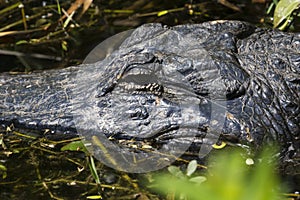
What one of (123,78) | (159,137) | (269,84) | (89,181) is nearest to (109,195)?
(89,181)

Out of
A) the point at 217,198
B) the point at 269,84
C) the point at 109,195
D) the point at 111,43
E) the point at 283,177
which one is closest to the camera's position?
the point at 217,198

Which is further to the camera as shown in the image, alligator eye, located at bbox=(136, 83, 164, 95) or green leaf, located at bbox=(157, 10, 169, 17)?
green leaf, located at bbox=(157, 10, 169, 17)

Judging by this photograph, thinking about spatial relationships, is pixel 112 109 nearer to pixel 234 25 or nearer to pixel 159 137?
pixel 159 137

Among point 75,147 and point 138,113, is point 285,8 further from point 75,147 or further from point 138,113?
point 75,147

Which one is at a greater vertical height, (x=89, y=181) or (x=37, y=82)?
(x=37, y=82)

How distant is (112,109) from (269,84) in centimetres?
80

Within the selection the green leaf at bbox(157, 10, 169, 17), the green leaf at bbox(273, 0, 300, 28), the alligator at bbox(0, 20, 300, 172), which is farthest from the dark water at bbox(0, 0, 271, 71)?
the alligator at bbox(0, 20, 300, 172)

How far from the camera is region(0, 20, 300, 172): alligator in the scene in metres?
2.40

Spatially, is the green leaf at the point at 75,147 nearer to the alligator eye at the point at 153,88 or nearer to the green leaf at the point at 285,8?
the alligator eye at the point at 153,88

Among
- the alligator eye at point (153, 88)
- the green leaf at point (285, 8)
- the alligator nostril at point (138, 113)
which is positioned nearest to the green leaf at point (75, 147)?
the alligator nostril at point (138, 113)

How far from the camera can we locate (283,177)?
2.31m

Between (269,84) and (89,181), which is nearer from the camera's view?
(89,181)

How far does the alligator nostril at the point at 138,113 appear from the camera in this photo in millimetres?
2430

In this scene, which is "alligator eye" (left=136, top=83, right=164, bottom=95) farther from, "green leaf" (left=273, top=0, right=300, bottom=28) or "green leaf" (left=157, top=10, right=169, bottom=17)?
"green leaf" (left=157, top=10, right=169, bottom=17)
